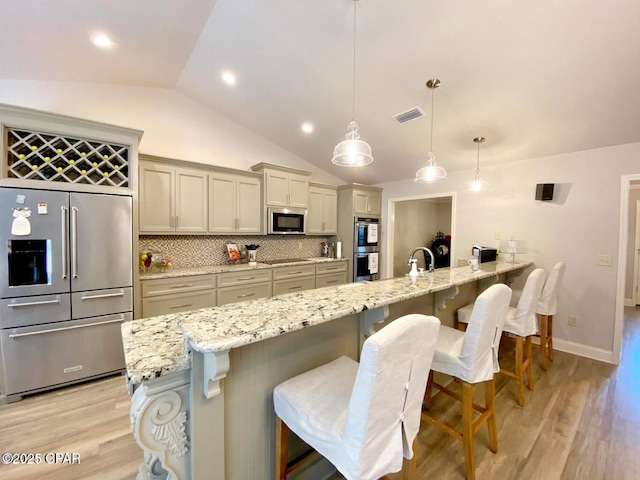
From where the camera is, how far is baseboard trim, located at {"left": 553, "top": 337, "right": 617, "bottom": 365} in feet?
9.82

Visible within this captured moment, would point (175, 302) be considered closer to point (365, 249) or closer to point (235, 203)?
point (235, 203)

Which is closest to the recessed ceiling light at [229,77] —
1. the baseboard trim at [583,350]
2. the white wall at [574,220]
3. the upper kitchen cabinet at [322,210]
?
A: the upper kitchen cabinet at [322,210]

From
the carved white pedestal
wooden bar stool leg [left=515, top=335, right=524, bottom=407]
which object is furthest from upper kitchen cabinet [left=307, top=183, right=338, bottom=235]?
the carved white pedestal

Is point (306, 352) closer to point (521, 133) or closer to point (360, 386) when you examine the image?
point (360, 386)

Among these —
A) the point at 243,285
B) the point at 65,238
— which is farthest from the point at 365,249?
the point at 65,238

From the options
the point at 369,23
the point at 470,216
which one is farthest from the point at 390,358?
the point at 470,216

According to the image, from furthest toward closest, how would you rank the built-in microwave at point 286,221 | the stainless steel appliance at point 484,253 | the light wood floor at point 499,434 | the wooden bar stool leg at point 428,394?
the built-in microwave at point 286,221 < the stainless steel appliance at point 484,253 < the wooden bar stool leg at point 428,394 < the light wood floor at point 499,434

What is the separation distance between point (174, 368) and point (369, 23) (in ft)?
8.56

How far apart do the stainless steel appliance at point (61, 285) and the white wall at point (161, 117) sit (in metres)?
1.04

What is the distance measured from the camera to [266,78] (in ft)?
9.53

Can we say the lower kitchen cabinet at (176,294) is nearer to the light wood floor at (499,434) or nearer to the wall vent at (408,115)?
the light wood floor at (499,434)

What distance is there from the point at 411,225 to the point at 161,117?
5116 mm

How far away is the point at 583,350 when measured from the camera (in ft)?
10.3

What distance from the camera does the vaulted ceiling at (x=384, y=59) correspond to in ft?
6.22
